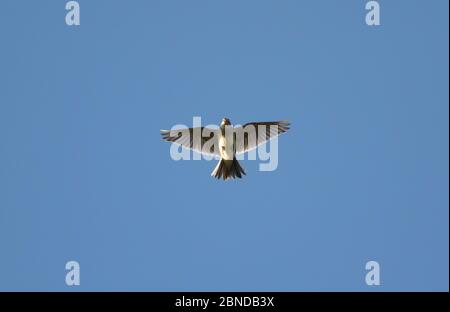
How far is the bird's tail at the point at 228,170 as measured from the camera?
19750 mm

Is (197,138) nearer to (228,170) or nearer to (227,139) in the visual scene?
(227,139)

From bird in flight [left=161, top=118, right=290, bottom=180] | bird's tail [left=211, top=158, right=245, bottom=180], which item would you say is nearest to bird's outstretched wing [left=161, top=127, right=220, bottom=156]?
bird in flight [left=161, top=118, right=290, bottom=180]

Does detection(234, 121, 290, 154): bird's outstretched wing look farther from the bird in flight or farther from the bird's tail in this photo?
the bird's tail

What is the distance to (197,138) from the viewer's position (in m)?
20.4

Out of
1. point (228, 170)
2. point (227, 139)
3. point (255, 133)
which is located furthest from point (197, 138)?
point (255, 133)

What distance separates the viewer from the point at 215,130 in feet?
66.5

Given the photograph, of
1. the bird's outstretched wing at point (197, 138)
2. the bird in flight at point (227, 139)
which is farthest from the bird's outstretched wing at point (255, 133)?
the bird's outstretched wing at point (197, 138)

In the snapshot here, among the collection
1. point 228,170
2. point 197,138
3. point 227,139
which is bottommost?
point 228,170

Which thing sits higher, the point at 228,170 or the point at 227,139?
the point at 227,139

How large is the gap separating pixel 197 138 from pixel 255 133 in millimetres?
1370

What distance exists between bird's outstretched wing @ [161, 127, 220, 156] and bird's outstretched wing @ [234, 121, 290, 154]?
0.56 m

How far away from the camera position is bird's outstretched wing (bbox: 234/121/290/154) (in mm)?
20047
